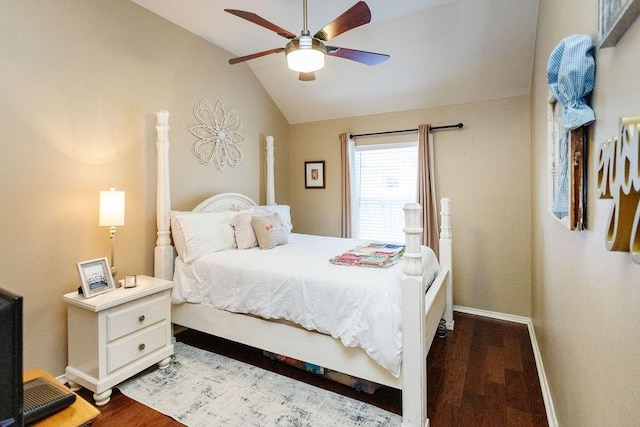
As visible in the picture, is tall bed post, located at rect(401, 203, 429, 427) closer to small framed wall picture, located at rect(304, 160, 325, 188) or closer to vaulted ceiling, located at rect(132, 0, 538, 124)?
vaulted ceiling, located at rect(132, 0, 538, 124)

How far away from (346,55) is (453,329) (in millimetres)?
2735

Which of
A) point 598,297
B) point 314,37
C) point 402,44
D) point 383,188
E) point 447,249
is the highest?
point 402,44

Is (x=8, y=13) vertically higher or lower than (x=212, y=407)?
higher

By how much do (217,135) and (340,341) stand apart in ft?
8.56

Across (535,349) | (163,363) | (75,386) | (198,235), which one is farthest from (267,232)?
(535,349)

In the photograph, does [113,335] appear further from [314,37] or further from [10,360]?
[314,37]

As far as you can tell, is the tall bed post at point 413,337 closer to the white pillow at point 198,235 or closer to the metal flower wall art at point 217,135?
the white pillow at point 198,235

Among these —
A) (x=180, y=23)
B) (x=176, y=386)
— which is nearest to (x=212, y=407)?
(x=176, y=386)

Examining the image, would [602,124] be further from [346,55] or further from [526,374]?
[526,374]

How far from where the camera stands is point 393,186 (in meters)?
4.05

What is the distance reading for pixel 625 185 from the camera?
0.55 meters

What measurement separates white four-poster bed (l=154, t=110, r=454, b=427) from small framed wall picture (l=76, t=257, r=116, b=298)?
51cm

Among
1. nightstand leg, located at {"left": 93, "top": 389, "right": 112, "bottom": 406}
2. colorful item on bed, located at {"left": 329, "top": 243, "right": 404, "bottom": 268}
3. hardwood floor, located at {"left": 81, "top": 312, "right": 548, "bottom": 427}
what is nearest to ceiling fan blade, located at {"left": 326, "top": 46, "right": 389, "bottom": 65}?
colorful item on bed, located at {"left": 329, "top": 243, "right": 404, "bottom": 268}

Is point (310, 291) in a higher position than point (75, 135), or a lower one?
lower
